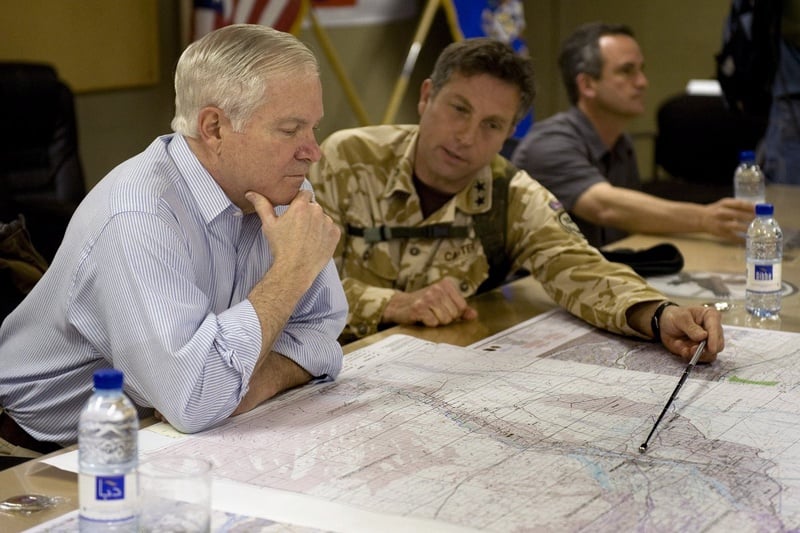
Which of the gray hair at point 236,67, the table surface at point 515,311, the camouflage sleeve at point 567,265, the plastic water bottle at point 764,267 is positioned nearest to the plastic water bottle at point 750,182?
the table surface at point 515,311

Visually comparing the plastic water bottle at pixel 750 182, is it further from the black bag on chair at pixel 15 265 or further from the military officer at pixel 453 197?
Result: the black bag on chair at pixel 15 265

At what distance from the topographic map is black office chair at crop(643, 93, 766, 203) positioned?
3.27 metres

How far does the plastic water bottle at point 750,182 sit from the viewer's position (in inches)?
123

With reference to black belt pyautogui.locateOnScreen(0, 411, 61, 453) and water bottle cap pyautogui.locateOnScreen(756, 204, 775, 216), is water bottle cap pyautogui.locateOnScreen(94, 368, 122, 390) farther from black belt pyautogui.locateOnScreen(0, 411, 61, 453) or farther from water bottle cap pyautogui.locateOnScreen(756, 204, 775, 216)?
water bottle cap pyautogui.locateOnScreen(756, 204, 775, 216)

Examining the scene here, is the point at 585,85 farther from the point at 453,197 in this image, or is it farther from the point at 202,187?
the point at 202,187

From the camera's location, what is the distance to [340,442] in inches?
59.1

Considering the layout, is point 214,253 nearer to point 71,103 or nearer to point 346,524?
point 346,524

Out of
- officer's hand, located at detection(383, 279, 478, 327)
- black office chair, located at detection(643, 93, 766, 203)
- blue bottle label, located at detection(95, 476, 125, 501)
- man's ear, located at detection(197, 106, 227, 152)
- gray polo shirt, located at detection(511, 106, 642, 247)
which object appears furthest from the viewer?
black office chair, located at detection(643, 93, 766, 203)

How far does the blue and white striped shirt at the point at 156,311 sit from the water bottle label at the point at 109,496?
0.37 metres

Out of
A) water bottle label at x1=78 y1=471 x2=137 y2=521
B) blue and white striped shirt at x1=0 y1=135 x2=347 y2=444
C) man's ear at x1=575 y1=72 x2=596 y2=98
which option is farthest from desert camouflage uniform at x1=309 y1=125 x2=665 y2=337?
water bottle label at x1=78 y1=471 x2=137 y2=521

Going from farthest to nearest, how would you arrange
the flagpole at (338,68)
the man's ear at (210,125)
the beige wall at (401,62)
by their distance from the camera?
the flagpole at (338,68)
the beige wall at (401,62)
the man's ear at (210,125)

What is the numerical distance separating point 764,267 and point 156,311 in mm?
1291

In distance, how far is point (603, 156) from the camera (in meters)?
3.59

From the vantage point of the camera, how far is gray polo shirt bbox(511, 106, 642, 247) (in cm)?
334
